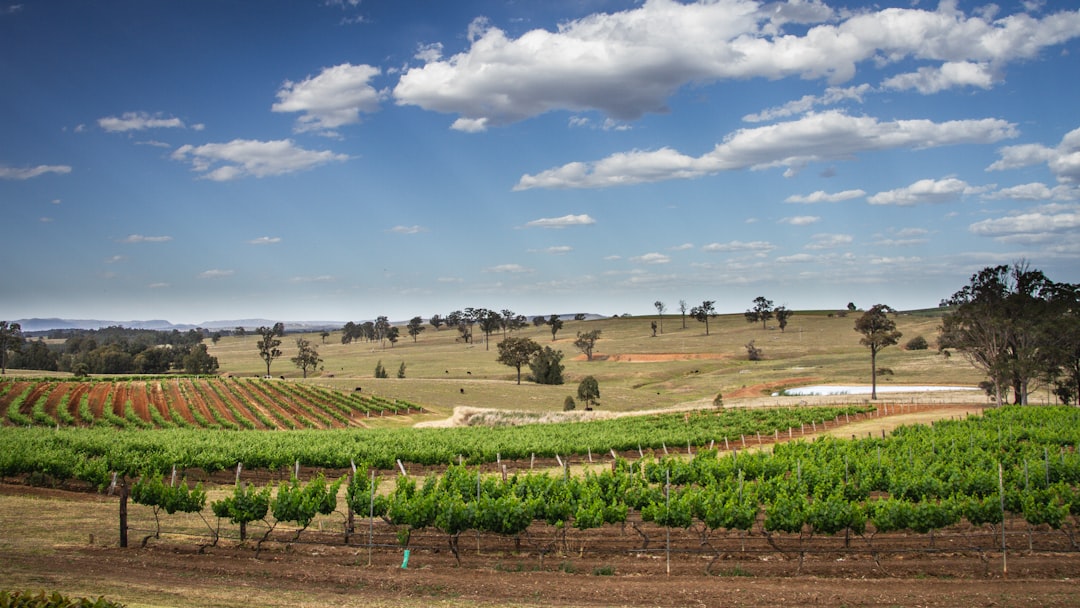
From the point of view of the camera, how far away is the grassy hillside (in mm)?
94250

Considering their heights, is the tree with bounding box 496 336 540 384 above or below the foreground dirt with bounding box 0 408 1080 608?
above

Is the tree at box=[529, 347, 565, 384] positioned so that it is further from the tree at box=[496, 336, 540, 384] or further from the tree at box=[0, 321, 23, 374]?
the tree at box=[0, 321, 23, 374]

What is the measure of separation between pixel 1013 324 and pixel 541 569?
67.1 m

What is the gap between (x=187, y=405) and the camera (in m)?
73.4

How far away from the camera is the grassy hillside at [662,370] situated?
9425 cm

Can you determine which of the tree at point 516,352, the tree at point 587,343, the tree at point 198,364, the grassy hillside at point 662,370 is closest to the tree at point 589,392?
the grassy hillside at point 662,370

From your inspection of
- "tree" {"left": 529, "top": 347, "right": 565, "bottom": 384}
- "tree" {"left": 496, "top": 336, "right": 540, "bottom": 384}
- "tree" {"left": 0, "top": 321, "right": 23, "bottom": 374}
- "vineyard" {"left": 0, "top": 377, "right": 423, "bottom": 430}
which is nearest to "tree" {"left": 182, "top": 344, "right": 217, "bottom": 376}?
"tree" {"left": 0, "top": 321, "right": 23, "bottom": 374}

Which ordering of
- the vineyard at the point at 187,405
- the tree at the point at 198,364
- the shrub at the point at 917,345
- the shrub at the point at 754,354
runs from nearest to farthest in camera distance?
the vineyard at the point at 187,405
the shrub at the point at 917,345
the tree at the point at 198,364
the shrub at the point at 754,354

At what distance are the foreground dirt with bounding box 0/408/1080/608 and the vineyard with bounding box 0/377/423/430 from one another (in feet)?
132

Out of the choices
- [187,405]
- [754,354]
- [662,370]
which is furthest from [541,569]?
[754,354]

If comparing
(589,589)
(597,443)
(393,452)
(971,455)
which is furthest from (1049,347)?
(589,589)

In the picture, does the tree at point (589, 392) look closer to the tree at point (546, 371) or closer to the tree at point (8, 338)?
the tree at point (546, 371)

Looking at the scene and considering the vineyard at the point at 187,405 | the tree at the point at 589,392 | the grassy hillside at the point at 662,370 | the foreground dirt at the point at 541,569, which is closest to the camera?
the foreground dirt at the point at 541,569

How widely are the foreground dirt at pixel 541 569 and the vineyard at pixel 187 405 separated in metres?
40.2
